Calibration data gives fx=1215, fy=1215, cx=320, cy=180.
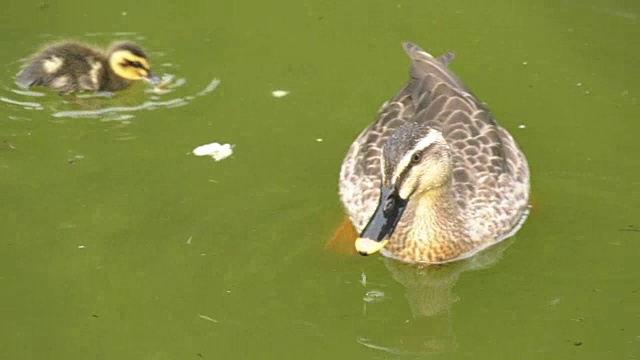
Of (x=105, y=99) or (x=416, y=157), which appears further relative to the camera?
(x=105, y=99)

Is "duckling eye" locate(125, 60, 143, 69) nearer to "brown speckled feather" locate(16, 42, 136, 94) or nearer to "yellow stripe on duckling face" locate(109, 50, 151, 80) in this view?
"yellow stripe on duckling face" locate(109, 50, 151, 80)

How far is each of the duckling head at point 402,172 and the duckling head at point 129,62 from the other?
76.3 inches

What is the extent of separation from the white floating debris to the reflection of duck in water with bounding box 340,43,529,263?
1.94 feet

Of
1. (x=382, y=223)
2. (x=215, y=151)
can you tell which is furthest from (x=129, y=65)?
(x=382, y=223)

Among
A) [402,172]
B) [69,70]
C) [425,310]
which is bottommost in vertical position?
[425,310]

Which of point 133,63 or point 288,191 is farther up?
point 133,63

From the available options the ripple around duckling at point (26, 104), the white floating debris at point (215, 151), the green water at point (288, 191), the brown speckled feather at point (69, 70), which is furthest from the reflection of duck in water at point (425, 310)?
the ripple around duckling at point (26, 104)

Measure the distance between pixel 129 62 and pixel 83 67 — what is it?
0.25m

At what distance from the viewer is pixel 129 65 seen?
622 cm

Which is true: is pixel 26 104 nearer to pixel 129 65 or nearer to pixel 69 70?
pixel 69 70

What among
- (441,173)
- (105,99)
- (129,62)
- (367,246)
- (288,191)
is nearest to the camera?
(367,246)

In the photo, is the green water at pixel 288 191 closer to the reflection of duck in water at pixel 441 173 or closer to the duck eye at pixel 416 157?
the reflection of duck in water at pixel 441 173

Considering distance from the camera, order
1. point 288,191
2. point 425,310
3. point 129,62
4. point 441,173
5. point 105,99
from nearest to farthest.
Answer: point 425,310, point 441,173, point 288,191, point 129,62, point 105,99

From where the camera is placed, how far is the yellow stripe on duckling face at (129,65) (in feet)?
20.3
